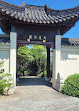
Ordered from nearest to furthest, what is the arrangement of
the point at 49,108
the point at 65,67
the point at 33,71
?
the point at 49,108, the point at 65,67, the point at 33,71

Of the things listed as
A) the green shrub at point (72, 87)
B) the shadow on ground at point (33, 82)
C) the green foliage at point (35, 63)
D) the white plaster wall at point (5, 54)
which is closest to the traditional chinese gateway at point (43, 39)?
the white plaster wall at point (5, 54)

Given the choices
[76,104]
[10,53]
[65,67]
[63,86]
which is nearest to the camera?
[76,104]

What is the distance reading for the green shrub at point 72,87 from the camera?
433 cm

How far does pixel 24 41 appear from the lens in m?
5.55

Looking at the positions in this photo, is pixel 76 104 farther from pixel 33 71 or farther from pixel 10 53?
pixel 33 71

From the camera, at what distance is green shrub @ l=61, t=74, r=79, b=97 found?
4.33 metres

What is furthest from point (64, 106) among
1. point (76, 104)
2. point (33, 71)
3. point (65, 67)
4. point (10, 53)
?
point (33, 71)

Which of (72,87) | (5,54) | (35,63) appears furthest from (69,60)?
(35,63)

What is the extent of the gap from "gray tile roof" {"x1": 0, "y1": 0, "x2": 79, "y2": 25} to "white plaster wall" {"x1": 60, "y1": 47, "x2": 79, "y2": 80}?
152 centimetres

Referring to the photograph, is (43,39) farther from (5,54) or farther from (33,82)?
(33,82)

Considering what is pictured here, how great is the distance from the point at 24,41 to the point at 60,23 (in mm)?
2053

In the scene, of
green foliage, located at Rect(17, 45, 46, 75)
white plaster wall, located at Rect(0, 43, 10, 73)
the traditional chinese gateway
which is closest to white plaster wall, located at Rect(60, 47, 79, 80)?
the traditional chinese gateway

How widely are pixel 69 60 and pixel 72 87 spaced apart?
1.67m

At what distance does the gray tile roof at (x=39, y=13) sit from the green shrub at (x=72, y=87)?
2819 millimetres
